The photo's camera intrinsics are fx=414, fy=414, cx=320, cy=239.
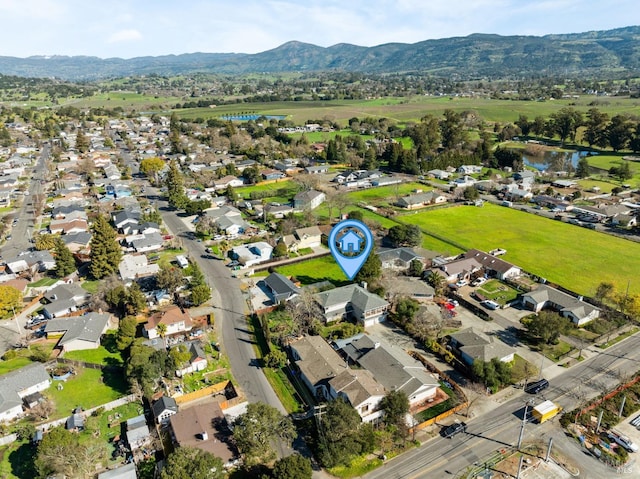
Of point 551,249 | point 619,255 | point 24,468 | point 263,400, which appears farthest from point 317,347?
point 619,255

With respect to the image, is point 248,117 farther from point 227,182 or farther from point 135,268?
point 135,268

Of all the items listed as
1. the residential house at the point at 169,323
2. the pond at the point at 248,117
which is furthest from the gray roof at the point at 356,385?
the pond at the point at 248,117

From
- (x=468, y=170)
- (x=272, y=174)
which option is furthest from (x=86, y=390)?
(x=468, y=170)

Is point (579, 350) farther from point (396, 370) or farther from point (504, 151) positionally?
point (504, 151)

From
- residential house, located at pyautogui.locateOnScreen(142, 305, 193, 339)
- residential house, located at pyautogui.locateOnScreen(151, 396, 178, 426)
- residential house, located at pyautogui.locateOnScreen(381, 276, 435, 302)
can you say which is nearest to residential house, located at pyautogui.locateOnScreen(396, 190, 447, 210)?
residential house, located at pyautogui.locateOnScreen(381, 276, 435, 302)

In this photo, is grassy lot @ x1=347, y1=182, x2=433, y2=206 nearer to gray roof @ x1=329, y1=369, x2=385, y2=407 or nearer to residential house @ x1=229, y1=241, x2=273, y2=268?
residential house @ x1=229, y1=241, x2=273, y2=268
